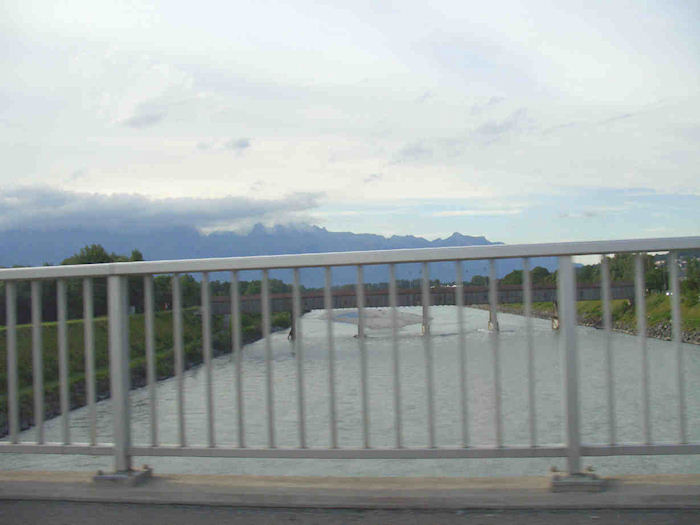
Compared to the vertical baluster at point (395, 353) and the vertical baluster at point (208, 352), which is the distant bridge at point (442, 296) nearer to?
the vertical baluster at point (395, 353)

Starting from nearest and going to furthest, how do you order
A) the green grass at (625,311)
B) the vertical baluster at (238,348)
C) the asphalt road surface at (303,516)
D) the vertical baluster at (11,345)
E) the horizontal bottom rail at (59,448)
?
the asphalt road surface at (303,516) < the green grass at (625,311) < the vertical baluster at (238,348) < the horizontal bottom rail at (59,448) < the vertical baluster at (11,345)

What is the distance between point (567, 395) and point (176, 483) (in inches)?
76.2

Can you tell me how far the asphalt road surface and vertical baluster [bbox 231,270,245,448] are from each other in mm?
383

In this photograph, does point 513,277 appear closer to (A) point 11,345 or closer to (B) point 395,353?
(B) point 395,353

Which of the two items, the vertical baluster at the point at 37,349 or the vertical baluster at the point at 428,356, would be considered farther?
the vertical baluster at the point at 37,349

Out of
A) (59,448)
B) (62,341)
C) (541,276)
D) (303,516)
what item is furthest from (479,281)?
(59,448)

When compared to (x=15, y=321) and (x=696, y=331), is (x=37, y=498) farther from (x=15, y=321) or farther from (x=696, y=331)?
(x=696, y=331)

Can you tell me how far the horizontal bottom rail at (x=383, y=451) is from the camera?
2.95 m

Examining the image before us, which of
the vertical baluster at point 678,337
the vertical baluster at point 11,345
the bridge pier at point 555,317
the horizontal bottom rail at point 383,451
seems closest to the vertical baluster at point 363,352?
the horizontal bottom rail at point 383,451

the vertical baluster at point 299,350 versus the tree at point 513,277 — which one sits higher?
the tree at point 513,277

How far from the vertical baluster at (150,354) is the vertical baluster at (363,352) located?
Result: 1033 millimetres

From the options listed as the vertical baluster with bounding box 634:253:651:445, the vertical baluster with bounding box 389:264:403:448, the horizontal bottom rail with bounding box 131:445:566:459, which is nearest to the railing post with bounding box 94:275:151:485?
the horizontal bottom rail with bounding box 131:445:566:459

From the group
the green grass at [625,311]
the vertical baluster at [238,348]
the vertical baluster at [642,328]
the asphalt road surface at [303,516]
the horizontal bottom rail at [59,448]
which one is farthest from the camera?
the horizontal bottom rail at [59,448]

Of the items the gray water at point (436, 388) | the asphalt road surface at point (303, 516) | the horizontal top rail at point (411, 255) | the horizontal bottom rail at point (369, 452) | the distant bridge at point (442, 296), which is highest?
the horizontal top rail at point (411, 255)
